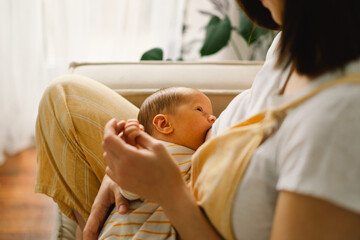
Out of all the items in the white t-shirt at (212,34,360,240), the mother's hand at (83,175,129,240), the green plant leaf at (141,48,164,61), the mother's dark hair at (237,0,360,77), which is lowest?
the mother's hand at (83,175,129,240)

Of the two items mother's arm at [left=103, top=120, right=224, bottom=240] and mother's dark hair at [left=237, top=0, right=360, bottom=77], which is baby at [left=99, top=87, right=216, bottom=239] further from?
mother's dark hair at [left=237, top=0, right=360, bottom=77]

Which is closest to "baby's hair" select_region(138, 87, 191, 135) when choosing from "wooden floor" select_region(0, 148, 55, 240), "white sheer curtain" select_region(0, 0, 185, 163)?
"wooden floor" select_region(0, 148, 55, 240)

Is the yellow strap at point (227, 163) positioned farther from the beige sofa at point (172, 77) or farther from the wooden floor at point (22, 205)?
the wooden floor at point (22, 205)

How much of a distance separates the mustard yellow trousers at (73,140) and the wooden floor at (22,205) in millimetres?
777

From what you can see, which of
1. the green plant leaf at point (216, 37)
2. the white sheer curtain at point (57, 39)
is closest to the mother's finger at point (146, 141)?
the green plant leaf at point (216, 37)

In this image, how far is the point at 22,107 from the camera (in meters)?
2.53

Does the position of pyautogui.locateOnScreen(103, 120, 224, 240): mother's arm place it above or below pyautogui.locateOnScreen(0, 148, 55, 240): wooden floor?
above

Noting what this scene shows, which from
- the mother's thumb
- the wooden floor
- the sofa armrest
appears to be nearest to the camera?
the mother's thumb

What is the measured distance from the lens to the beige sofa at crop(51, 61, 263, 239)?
1320 mm

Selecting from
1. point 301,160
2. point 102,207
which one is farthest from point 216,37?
point 301,160

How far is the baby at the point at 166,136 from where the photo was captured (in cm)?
85

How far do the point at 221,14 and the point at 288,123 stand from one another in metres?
2.01

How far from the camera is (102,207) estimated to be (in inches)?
38.0

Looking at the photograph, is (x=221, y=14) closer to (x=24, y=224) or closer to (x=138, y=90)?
(x=138, y=90)
